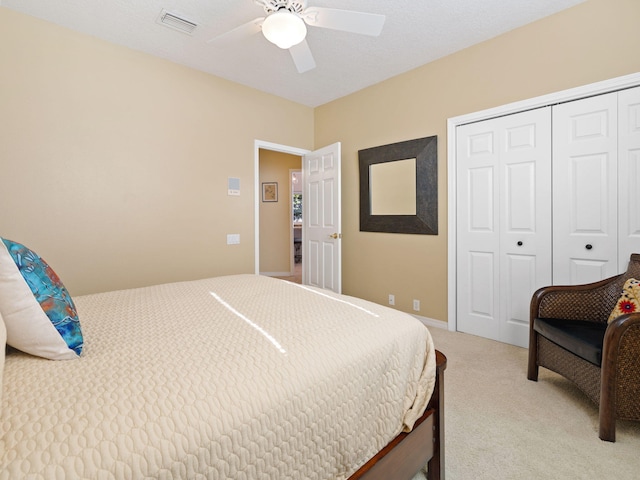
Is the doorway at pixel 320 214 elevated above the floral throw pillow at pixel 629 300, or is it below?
above

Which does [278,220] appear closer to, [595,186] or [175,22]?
[175,22]

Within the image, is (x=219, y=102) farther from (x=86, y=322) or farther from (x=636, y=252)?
(x=636, y=252)

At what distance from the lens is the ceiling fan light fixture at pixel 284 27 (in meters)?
1.84

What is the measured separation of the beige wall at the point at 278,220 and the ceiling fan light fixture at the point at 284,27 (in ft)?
14.7

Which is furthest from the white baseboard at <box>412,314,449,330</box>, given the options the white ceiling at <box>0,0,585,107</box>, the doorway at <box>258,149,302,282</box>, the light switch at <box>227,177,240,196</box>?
the doorway at <box>258,149,302,282</box>

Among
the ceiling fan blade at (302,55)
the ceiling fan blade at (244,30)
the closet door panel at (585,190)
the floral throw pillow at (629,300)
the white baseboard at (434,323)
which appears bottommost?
the white baseboard at (434,323)

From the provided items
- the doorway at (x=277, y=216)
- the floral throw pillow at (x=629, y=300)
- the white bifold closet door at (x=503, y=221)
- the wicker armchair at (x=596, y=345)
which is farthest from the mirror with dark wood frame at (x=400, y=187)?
the doorway at (x=277, y=216)

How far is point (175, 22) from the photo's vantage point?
2.52m

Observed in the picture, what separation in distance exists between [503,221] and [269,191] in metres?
4.58

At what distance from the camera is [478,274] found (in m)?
3.00

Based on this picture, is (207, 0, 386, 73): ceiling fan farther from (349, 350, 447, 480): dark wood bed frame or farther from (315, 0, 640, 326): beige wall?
(349, 350, 447, 480): dark wood bed frame

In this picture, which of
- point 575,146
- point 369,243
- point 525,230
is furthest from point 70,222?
point 575,146

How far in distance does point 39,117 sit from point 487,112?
371 centimetres

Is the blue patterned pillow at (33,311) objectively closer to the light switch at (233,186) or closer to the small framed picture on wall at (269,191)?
the light switch at (233,186)
